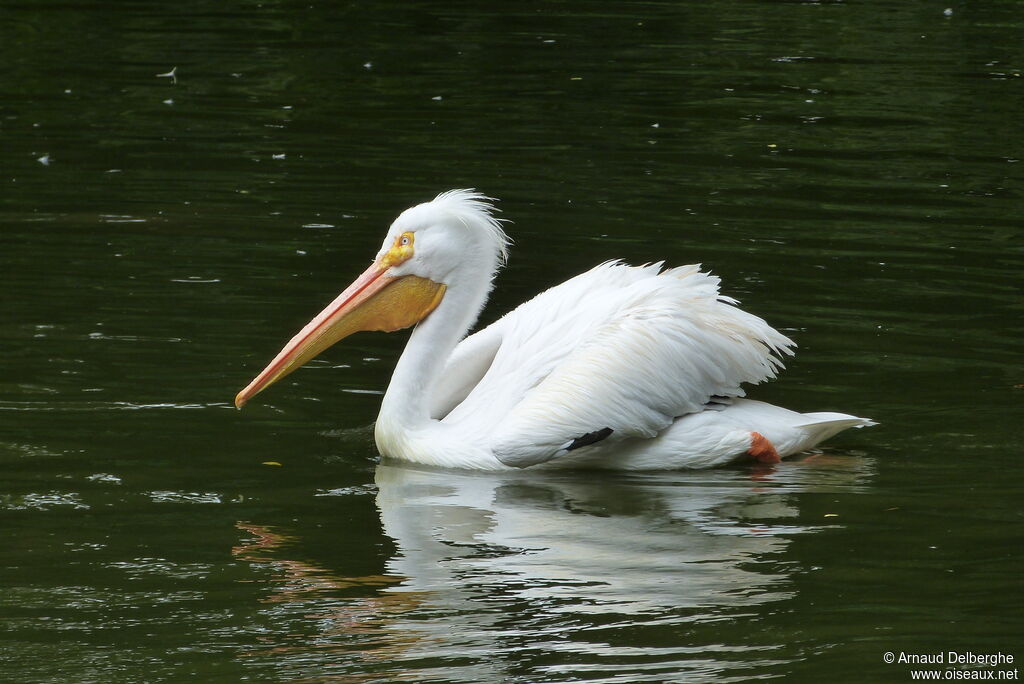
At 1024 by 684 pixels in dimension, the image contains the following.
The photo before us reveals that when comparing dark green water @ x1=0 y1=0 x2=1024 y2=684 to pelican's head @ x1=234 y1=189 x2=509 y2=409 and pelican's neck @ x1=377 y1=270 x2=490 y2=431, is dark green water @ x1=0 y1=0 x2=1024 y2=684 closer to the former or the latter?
pelican's neck @ x1=377 y1=270 x2=490 y2=431

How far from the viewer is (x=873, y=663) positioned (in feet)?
12.8

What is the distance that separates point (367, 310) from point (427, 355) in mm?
276

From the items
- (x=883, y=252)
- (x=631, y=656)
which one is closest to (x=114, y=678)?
(x=631, y=656)

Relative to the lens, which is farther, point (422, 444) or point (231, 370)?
point (231, 370)

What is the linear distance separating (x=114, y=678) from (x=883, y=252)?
5268 mm

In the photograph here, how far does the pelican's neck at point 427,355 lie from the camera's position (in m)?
5.58

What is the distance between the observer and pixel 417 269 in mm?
5777

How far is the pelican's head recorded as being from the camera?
5.73 m

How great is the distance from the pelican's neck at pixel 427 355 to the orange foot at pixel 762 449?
3.59 ft

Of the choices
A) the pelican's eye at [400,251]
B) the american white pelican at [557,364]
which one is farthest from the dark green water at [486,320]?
the pelican's eye at [400,251]

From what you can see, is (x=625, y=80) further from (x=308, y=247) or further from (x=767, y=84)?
(x=308, y=247)

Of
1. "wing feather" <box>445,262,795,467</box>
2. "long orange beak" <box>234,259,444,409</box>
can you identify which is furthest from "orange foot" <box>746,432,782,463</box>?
"long orange beak" <box>234,259,444,409</box>

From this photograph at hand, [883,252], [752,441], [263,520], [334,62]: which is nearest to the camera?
[263,520]

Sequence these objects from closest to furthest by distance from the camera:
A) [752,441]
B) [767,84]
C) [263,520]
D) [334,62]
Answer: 1. [263,520]
2. [752,441]
3. [767,84]
4. [334,62]
